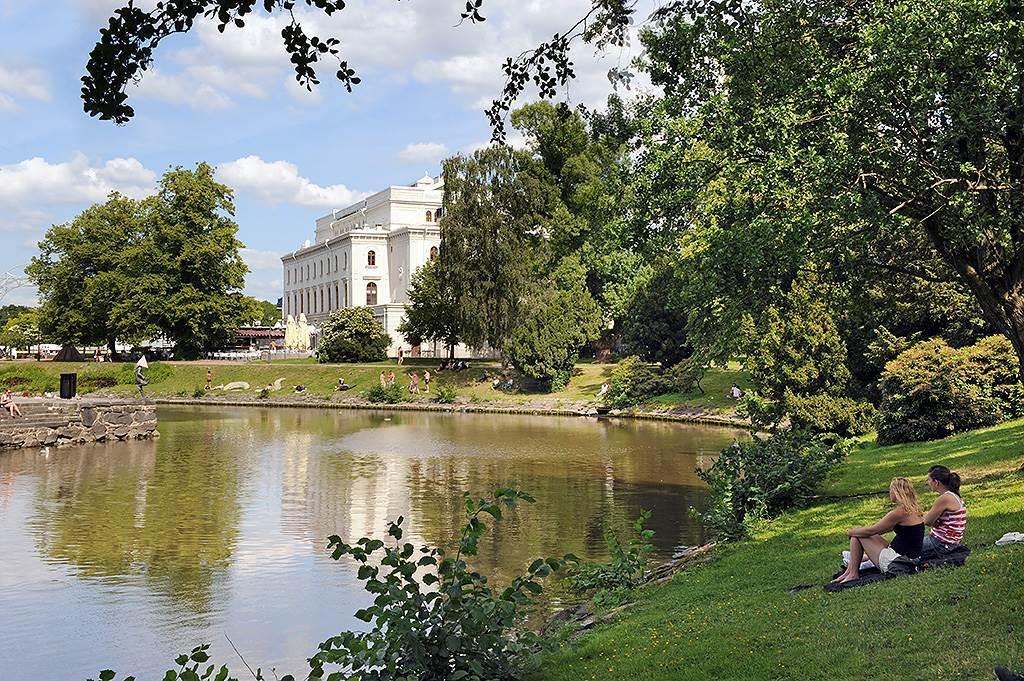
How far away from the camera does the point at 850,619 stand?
7484 mm

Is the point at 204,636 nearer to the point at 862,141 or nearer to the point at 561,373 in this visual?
the point at 862,141

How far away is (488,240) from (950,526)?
143 feet

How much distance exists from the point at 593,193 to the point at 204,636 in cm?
4436

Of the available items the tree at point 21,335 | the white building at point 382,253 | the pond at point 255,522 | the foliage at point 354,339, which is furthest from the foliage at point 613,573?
the tree at point 21,335

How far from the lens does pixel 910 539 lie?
870 centimetres

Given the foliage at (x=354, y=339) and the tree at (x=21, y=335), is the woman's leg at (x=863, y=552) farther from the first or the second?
the tree at (x=21, y=335)

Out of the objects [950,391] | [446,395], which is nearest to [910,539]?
[950,391]

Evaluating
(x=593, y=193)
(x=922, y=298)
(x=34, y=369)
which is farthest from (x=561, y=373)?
(x=34, y=369)

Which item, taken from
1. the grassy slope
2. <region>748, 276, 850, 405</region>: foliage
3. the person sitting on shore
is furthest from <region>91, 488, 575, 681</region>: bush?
the person sitting on shore

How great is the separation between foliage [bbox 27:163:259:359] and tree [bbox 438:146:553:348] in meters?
20.6

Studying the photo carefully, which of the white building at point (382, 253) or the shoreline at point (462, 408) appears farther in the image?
the white building at point (382, 253)

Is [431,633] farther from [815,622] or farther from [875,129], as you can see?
[875,129]

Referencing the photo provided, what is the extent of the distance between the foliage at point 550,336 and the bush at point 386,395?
6.12m

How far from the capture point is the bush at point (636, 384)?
43.6 meters
